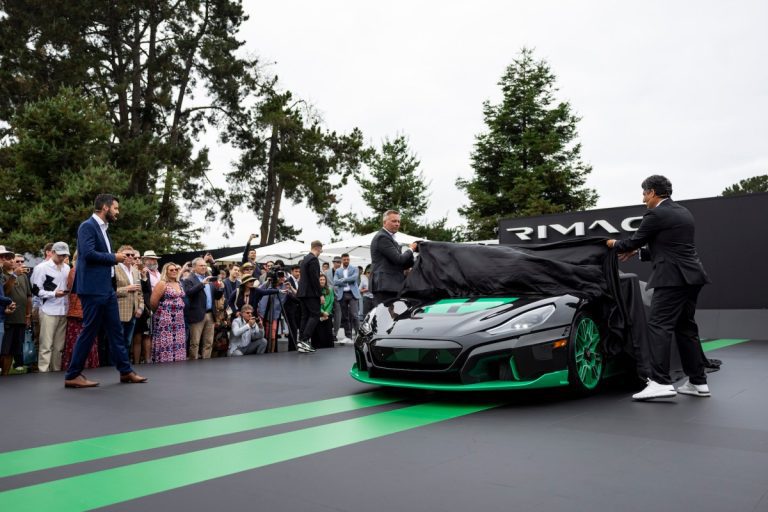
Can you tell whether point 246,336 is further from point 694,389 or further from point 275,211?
point 275,211

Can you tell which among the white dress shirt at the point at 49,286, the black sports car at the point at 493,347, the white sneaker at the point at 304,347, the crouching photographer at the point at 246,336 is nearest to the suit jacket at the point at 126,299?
the white dress shirt at the point at 49,286

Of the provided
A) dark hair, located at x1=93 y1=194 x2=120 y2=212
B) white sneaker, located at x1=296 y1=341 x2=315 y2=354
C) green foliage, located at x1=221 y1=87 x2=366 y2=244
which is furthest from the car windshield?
green foliage, located at x1=221 y1=87 x2=366 y2=244

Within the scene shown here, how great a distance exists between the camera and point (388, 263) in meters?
6.85

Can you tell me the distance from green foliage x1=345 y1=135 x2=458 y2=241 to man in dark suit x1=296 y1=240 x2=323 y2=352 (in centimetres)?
2693

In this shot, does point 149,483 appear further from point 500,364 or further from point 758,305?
point 758,305

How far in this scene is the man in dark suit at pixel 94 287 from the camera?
5.89m

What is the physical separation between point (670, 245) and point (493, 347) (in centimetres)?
178

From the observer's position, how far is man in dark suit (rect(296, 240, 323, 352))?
9.74 meters

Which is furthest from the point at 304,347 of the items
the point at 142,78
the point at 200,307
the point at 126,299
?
the point at 142,78

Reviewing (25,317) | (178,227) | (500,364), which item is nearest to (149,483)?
(500,364)

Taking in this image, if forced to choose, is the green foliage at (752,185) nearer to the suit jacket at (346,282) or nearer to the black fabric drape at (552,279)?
the suit jacket at (346,282)

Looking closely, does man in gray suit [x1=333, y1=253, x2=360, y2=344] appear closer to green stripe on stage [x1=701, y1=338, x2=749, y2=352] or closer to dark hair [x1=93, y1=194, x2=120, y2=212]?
green stripe on stage [x1=701, y1=338, x2=749, y2=352]

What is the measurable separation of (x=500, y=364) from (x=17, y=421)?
3.71 meters

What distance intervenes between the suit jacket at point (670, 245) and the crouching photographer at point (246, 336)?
260 inches
